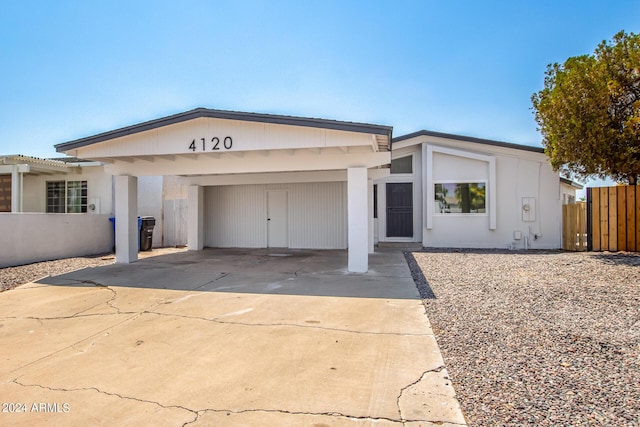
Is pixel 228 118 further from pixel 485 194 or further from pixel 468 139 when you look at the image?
pixel 485 194

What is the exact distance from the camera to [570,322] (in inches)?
171

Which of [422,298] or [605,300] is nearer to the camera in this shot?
[605,300]

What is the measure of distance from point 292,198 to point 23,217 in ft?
26.0

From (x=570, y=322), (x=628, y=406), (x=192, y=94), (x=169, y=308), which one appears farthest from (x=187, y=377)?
(x=192, y=94)

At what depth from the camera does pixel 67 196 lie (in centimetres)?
1465

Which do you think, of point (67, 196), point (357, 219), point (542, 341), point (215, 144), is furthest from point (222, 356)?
point (67, 196)

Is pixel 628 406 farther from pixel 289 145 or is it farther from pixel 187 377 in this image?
pixel 289 145

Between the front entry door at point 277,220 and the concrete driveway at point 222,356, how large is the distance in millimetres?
6605

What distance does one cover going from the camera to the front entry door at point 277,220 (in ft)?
44.7

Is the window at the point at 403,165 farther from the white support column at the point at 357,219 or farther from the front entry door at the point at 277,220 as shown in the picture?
the white support column at the point at 357,219

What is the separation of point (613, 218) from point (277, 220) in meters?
10.4

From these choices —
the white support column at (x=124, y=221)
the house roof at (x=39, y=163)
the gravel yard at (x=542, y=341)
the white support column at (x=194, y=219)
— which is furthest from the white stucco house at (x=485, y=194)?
the house roof at (x=39, y=163)

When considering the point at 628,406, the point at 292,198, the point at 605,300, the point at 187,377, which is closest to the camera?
the point at 628,406

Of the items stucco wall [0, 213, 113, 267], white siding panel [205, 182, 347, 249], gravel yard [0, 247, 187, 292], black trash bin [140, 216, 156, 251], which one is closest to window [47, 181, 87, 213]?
stucco wall [0, 213, 113, 267]
